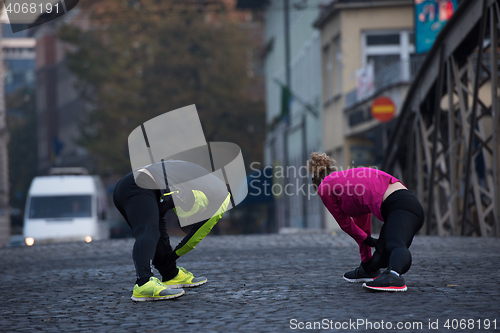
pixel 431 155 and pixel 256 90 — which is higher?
pixel 256 90

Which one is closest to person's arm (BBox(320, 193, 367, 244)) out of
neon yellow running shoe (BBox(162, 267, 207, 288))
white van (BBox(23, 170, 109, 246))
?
neon yellow running shoe (BBox(162, 267, 207, 288))

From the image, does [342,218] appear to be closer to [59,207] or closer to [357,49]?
[59,207]

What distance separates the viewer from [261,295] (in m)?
7.06

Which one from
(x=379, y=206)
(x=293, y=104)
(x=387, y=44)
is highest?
(x=387, y=44)

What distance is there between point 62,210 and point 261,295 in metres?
17.4

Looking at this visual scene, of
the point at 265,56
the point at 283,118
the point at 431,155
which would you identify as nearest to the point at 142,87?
the point at 265,56

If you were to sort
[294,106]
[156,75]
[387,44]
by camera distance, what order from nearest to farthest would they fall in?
[387,44] < [294,106] < [156,75]

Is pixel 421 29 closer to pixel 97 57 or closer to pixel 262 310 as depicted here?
pixel 262 310

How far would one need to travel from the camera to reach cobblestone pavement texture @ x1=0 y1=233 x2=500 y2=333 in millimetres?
5762

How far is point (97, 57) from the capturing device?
46.7m

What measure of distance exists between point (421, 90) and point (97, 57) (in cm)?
3249

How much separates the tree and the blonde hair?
38.1m

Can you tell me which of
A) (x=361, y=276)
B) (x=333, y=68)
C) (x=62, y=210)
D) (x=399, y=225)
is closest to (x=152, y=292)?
(x=361, y=276)

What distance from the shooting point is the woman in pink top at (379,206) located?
6836 mm
